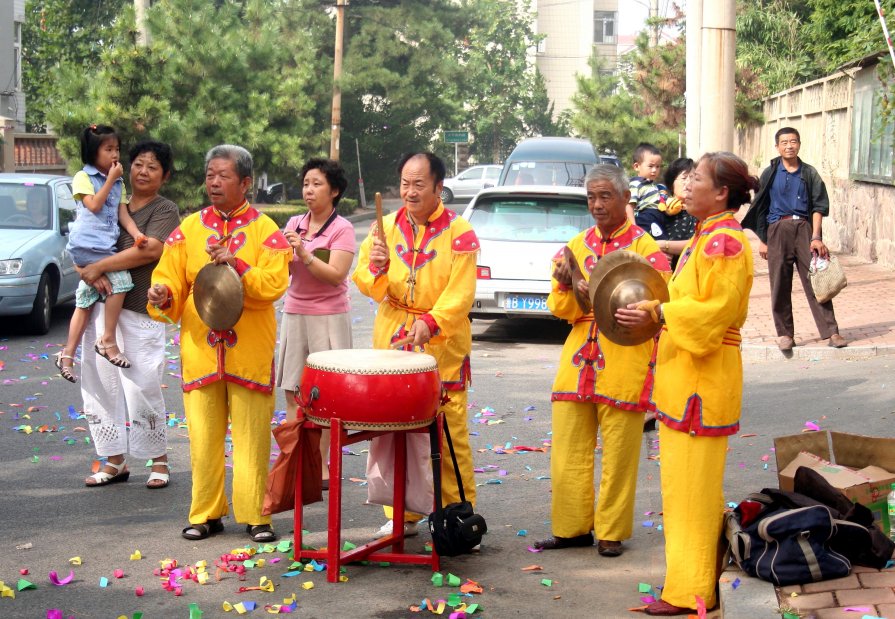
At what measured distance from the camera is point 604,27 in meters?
75.7

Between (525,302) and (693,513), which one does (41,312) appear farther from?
(693,513)

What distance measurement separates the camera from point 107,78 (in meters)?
22.8

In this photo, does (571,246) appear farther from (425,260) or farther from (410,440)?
(410,440)

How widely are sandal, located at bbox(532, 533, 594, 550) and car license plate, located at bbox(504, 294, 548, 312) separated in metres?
6.44

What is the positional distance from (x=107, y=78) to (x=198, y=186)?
2.65 m

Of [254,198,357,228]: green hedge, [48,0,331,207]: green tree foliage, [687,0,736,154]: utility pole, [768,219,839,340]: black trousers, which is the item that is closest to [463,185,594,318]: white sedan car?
[768,219,839,340]: black trousers

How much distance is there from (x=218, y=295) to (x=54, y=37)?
37.1 m

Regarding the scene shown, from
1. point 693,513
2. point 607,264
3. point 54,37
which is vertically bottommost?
point 693,513

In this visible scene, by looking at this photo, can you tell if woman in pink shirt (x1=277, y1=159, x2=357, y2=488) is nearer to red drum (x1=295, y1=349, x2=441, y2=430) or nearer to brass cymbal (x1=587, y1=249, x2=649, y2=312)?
Answer: red drum (x1=295, y1=349, x2=441, y2=430)

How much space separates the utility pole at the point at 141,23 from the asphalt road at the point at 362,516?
14459 mm

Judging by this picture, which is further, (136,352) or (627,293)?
(136,352)

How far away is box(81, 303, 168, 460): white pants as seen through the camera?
693 centimetres

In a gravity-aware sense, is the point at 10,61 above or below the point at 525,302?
above

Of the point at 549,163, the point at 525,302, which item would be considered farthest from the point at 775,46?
the point at 525,302
